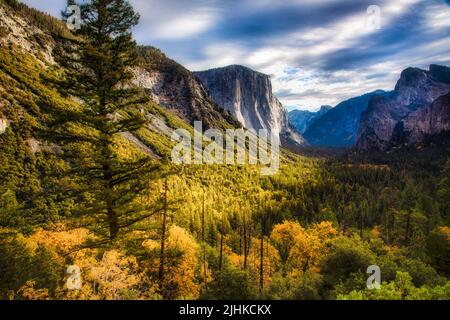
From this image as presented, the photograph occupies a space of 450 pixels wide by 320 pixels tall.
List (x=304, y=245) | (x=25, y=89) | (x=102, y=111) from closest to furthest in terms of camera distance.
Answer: (x=102, y=111) < (x=304, y=245) < (x=25, y=89)

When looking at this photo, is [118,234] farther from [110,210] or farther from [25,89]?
[25,89]

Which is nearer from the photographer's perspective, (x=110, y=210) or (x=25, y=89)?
(x=110, y=210)

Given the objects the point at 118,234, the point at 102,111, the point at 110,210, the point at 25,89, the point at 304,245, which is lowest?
the point at 304,245

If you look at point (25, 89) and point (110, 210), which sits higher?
point (25, 89)

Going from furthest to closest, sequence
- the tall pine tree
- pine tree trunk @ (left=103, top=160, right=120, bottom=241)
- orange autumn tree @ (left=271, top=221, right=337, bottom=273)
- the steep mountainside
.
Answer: the steep mountainside
orange autumn tree @ (left=271, top=221, right=337, bottom=273)
pine tree trunk @ (left=103, top=160, right=120, bottom=241)
the tall pine tree

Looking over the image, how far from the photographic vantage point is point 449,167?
141 feet

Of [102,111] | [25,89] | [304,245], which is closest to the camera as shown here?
[102,111]

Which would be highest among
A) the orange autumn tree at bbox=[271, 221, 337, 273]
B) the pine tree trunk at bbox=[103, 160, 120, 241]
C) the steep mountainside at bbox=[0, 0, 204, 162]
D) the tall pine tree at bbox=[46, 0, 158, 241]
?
the steep mountainside at bbox=[0, 0, 204, 162]

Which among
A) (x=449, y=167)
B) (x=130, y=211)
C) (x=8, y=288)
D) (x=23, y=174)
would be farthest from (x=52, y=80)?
(x=23, y=174)

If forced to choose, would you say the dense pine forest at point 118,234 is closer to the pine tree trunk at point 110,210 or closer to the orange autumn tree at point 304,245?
the pine tree trunk at point 110,210

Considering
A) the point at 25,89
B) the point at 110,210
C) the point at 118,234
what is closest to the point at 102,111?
the point at 110,210

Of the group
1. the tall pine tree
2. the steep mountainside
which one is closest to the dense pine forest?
the tall pine tree

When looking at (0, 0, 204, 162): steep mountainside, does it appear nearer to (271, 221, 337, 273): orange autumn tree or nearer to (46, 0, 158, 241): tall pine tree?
(46, 0, 158, 241): tall pine tree

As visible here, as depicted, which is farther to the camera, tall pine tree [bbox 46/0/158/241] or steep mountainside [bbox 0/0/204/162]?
steep mountainside [bbox 0/0/204/162]
